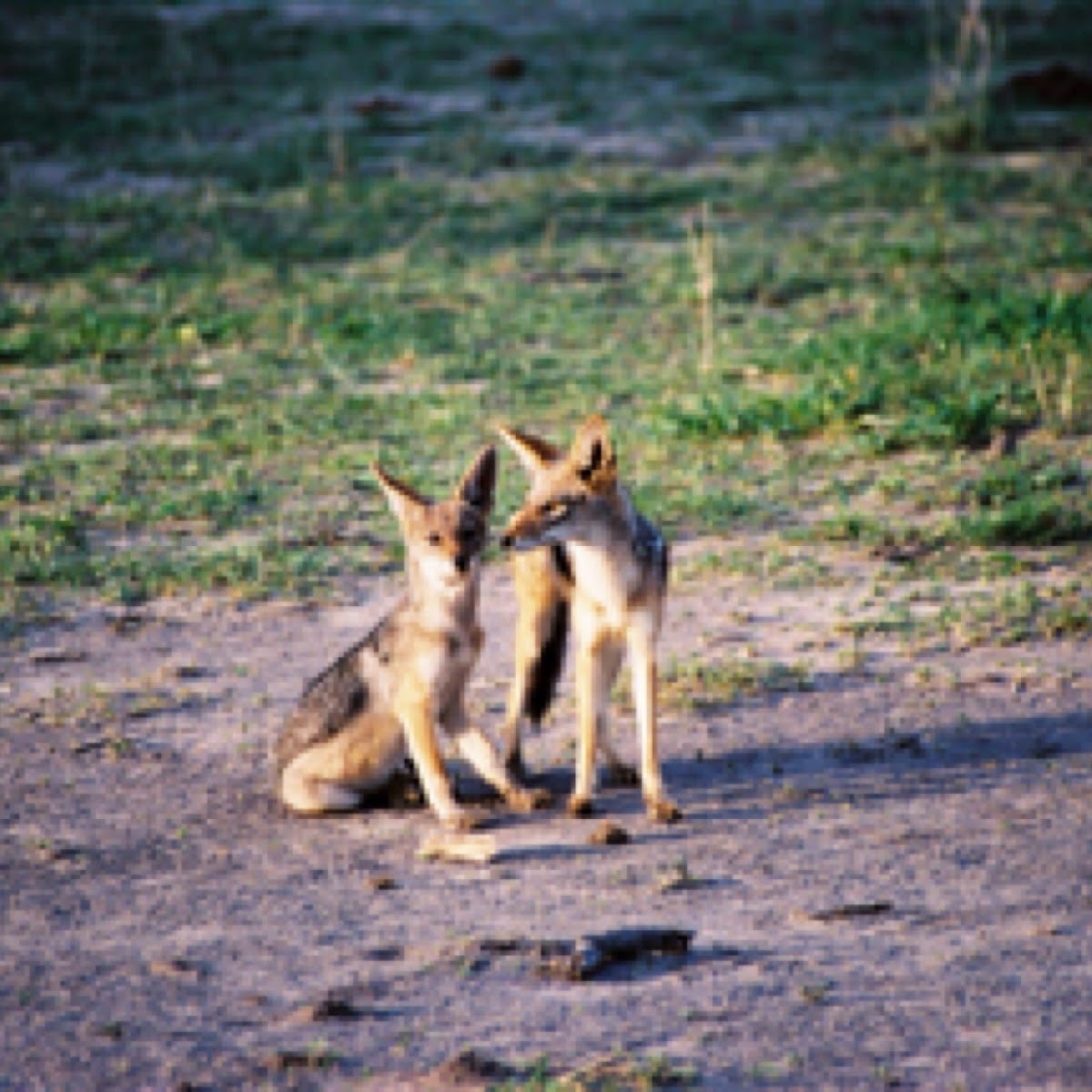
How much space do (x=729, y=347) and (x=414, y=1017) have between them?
7.50 meters

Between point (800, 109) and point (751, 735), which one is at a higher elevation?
point (800, 109)

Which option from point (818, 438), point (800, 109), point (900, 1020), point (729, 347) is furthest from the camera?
point (800, 109)

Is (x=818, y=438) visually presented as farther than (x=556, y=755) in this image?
Yes

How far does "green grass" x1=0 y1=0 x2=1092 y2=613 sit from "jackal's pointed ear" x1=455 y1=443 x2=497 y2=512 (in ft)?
7.43

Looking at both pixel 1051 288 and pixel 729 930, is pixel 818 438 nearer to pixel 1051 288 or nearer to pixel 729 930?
pixel 1051 288

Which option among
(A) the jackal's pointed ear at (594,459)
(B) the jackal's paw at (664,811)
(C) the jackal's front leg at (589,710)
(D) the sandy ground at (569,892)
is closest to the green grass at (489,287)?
(D) the sandy ground at (569,892)

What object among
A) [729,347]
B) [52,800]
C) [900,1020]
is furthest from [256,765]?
[729,347]

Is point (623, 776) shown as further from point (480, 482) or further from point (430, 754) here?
point (480, 482)

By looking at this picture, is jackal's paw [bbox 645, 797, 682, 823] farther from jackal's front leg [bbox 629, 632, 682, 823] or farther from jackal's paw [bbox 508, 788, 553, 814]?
jackal's paw [bbox 508, 788, 553, 814]

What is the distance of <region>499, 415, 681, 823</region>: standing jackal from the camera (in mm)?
6012

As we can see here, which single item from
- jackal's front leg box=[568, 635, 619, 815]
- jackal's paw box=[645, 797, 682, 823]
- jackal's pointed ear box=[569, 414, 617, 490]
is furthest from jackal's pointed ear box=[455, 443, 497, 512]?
jackal's paw box=[645, 797, 682, 823]

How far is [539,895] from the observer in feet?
17.9

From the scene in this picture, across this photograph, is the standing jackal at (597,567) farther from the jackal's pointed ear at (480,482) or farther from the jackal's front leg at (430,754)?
the jackal's front leg at (430,754)

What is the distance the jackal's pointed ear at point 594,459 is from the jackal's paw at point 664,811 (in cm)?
100
